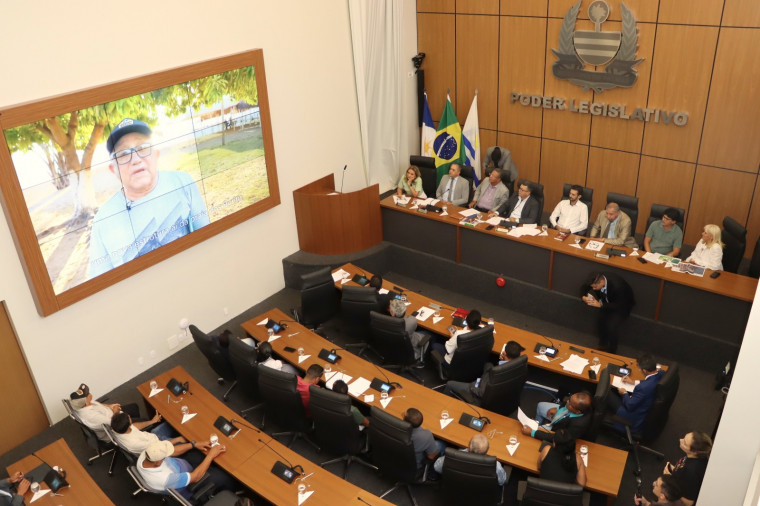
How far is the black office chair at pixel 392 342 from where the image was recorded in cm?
650

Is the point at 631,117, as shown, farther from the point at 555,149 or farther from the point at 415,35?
the point at 415,35

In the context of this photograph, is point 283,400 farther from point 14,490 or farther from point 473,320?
point 14,490

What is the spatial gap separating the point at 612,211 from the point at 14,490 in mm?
7003

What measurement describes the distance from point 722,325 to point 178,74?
6.56m

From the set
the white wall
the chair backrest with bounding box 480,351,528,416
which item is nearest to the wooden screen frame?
the white wall

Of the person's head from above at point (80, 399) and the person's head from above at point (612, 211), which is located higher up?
the person's head from above at point (612, 211)

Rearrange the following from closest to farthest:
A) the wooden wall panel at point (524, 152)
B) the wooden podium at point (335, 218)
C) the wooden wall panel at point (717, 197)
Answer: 1. the wooden wall panel at point (717, 197)
2. the wooden podium at point (335, 218)
3. the wooden wall panel at point (524, 152)

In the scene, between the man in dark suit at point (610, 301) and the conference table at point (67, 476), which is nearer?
the conference table at point (67, 476)

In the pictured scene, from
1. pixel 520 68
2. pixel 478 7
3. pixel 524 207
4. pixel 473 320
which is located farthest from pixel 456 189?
pixel 473 320

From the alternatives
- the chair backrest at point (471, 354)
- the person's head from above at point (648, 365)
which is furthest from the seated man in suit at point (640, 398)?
the chair backrest at point (471, 354)

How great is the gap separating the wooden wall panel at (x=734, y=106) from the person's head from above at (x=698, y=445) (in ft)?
15.0

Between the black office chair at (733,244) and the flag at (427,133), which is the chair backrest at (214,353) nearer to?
the flag at (427,133)

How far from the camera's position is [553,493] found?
4531 mm

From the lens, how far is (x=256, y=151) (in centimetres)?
785
